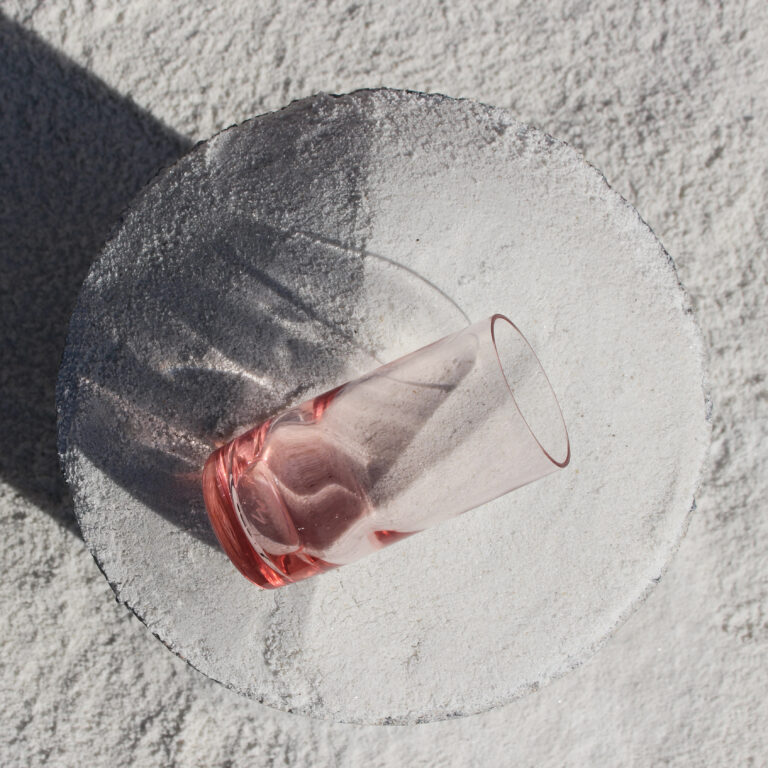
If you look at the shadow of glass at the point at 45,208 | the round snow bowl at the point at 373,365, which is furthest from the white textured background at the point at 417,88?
the round snow bowl at the point at 373,365

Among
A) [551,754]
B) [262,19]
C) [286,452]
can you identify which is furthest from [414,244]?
[551,754]

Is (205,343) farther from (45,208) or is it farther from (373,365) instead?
(45,208)

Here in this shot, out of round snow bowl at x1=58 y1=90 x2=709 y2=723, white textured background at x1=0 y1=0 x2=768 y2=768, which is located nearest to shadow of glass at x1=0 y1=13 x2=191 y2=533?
white textured background at x1=0 y1=0 x2=768 y2=768

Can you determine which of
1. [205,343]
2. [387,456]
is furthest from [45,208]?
[387,456]

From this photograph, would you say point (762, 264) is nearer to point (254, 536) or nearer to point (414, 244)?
point (414, 244)

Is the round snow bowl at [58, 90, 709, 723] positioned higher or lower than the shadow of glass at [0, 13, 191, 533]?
lower

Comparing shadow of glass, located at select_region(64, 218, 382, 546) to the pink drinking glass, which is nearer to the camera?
the pink drinking glass

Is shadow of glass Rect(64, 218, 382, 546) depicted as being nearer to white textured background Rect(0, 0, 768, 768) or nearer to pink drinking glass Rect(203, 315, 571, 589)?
pink drinking glass Rect(203, 315, 571, 589)
